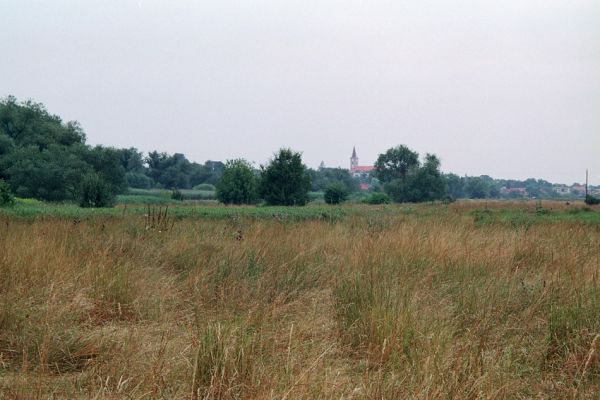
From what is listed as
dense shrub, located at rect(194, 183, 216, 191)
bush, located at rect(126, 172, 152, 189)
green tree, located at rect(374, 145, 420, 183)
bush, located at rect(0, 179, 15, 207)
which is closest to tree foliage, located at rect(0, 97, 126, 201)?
bush, located at rect(0, 179, 15, 207)

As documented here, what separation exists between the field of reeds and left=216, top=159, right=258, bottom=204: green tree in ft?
Answer: 150

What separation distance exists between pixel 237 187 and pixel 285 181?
7.86m

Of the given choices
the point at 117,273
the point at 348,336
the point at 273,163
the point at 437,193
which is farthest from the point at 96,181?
the point at 437,193

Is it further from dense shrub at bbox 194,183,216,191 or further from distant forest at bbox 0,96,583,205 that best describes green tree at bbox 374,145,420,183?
dense shrub at bbox 194,183,216,191

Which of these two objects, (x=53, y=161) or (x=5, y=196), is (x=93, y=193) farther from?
(x=53, y=161)

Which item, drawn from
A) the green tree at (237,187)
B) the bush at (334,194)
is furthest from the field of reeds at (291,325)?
the bush at (334,194)

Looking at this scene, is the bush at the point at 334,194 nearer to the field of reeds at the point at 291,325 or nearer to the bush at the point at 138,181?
the bush at the point at 138,181

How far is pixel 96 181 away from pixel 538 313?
3077cm

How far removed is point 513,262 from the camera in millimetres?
6652

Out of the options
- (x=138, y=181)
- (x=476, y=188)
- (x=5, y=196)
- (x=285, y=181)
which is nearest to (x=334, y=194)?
(x=285, y=181)

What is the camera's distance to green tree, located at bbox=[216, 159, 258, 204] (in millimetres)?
52562

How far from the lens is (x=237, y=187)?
52594 mm

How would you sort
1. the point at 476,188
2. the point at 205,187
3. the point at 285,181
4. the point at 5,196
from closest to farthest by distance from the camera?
1. the point at 5,196
2. the point at 285,181
3. the point at 205,187
4. the point at 476,188

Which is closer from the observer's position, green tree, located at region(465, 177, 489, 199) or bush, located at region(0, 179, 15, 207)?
bush, located at region(0, 179, 15, 207)
